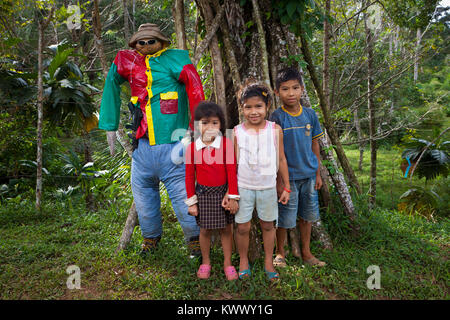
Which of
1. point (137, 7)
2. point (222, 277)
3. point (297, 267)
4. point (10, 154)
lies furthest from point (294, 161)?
point (137, 7)

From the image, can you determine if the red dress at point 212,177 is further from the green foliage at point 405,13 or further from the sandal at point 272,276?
the green foliage at point 405,13

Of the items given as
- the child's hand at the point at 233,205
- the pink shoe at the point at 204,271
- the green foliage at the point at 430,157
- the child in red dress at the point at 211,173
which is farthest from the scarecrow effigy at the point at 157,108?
the green foliage at the point at 430,157

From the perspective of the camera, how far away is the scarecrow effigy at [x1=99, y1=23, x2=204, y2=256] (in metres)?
3.06

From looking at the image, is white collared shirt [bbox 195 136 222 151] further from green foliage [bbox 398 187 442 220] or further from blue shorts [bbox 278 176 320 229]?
green foliage [bbox 398 187 442 220]

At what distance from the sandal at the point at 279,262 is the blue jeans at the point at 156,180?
77 centimetres

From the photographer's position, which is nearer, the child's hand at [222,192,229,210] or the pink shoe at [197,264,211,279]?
the child's hand at [222,192,229,210]

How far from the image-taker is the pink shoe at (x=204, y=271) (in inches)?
111

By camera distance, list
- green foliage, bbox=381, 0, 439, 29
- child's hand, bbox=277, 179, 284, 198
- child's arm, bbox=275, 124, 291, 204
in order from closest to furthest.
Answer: child's arm, bbox=275, 124, 291, 204
child's hand, bbox=277, 179, 284, 198
green foliage, bbox=381, 0, 439, 29

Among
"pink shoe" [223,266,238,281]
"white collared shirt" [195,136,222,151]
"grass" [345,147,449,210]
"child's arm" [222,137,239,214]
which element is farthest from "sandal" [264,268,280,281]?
"grass" [345,147,449,210]

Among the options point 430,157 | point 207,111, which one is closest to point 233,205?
point 207,111

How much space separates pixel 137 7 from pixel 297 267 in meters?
14.5

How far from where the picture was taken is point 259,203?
2.68 m

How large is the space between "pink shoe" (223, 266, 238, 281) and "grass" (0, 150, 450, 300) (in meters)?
0.06

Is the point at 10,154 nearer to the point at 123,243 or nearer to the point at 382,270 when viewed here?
the point at 123,243
